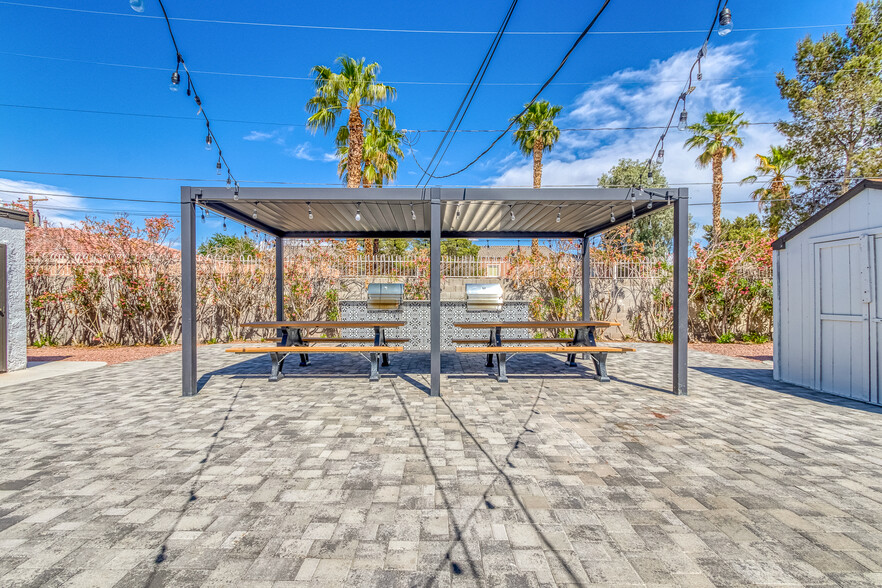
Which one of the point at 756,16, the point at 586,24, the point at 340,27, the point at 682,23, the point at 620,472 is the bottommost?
the point at 620,472

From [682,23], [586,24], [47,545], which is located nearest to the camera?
[47,545]

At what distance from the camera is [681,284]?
4645 mm

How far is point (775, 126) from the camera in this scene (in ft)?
45.8

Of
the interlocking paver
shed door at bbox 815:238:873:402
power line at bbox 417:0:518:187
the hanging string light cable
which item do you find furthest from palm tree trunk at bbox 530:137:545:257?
the hanging string light cable

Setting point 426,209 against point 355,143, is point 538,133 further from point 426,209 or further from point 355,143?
point 426,209

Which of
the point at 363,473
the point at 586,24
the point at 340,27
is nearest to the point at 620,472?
the point at 363,473

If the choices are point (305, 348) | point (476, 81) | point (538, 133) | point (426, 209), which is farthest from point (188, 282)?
point (538, 133)

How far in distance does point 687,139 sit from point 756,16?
1159 cm

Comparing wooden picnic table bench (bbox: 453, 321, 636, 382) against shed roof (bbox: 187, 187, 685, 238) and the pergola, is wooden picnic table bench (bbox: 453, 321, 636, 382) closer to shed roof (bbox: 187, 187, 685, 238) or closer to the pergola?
the pergola

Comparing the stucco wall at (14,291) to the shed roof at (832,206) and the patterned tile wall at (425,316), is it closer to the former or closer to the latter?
the patterned tile wall at (425,316)

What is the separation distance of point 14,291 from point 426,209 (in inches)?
274

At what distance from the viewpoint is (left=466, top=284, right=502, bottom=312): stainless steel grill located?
8625 mm

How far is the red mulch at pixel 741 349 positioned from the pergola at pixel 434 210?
175 inches

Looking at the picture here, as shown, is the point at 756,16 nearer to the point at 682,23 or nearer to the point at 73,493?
the point at 682,23
